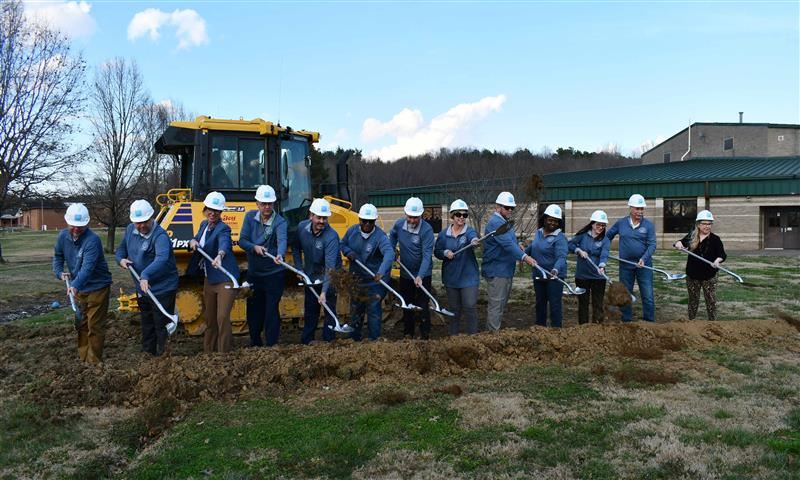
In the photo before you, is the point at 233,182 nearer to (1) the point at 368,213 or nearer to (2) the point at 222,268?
(2) the point at 222,268

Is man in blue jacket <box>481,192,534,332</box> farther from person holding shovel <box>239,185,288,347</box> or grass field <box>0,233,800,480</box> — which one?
person holding shovel <box>239,185,288,347</box>

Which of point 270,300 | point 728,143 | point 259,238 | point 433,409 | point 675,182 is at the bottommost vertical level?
point 433,409

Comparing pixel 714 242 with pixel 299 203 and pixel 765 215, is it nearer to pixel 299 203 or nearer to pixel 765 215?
pixel 299 203

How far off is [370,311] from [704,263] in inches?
183

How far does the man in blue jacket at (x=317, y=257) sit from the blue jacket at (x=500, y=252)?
1.82 m

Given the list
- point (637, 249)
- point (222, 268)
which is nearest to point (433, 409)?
point (222, 268)

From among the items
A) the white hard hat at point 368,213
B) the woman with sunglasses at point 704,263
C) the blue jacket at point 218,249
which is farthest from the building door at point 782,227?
the blue jacket at point 218,249

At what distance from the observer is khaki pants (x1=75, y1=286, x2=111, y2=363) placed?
662 cm

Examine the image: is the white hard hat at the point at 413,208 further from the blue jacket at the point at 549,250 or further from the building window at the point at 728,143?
the building window at the point at 728,143

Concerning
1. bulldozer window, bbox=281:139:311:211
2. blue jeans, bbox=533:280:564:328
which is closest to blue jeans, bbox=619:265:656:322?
blue jeans, bbox=533:280:564:328

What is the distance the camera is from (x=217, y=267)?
6.72 meters

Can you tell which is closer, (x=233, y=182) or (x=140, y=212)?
(x=140, y=212)

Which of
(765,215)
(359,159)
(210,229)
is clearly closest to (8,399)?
(210,229)

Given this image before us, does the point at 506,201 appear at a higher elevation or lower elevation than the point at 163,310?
higher
